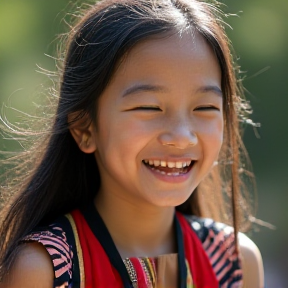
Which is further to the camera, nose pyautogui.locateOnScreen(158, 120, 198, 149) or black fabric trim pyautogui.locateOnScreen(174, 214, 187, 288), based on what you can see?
black fabric trim pyautogui.locateOnScreen(174, 214, 187, 288)

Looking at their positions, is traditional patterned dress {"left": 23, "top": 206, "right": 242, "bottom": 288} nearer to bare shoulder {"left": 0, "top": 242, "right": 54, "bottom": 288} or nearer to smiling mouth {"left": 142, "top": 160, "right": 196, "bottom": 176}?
bare shoulder {"left": 0, "top": 242, "right": 54, "bottom": 288}

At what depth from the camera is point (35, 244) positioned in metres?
2.07

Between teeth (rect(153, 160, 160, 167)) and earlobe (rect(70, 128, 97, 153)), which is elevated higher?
earlobe (rect(70, 128, 97, 153))

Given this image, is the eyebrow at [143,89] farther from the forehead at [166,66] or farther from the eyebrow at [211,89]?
the eyebrow at [211,89]

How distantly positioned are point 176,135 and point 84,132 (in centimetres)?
32

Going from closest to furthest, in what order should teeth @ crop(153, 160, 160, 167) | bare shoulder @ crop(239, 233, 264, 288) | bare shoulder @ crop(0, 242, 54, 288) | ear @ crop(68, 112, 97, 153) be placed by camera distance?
bare shoulder @ crop(0, 242, 54, 288), teeth @ crop(153, 160, 160, 167), ear @ crop(68, 112, 97, 153), bare shoulder @ crop(239, 233, 264, 288)

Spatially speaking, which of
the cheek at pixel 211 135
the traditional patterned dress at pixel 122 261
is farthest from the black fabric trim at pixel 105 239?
the cheek at pixel 211 135

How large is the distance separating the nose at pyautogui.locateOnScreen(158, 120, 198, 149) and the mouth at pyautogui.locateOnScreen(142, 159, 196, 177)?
0.22ft

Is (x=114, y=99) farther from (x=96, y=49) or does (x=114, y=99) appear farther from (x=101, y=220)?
(x=101, y=220)

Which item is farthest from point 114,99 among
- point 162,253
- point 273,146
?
point 273,146

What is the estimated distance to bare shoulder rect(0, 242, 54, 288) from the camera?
200cm

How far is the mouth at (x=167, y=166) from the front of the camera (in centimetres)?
213

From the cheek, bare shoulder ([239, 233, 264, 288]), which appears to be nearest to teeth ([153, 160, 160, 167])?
the cheek

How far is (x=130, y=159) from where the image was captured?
6.93 feet
